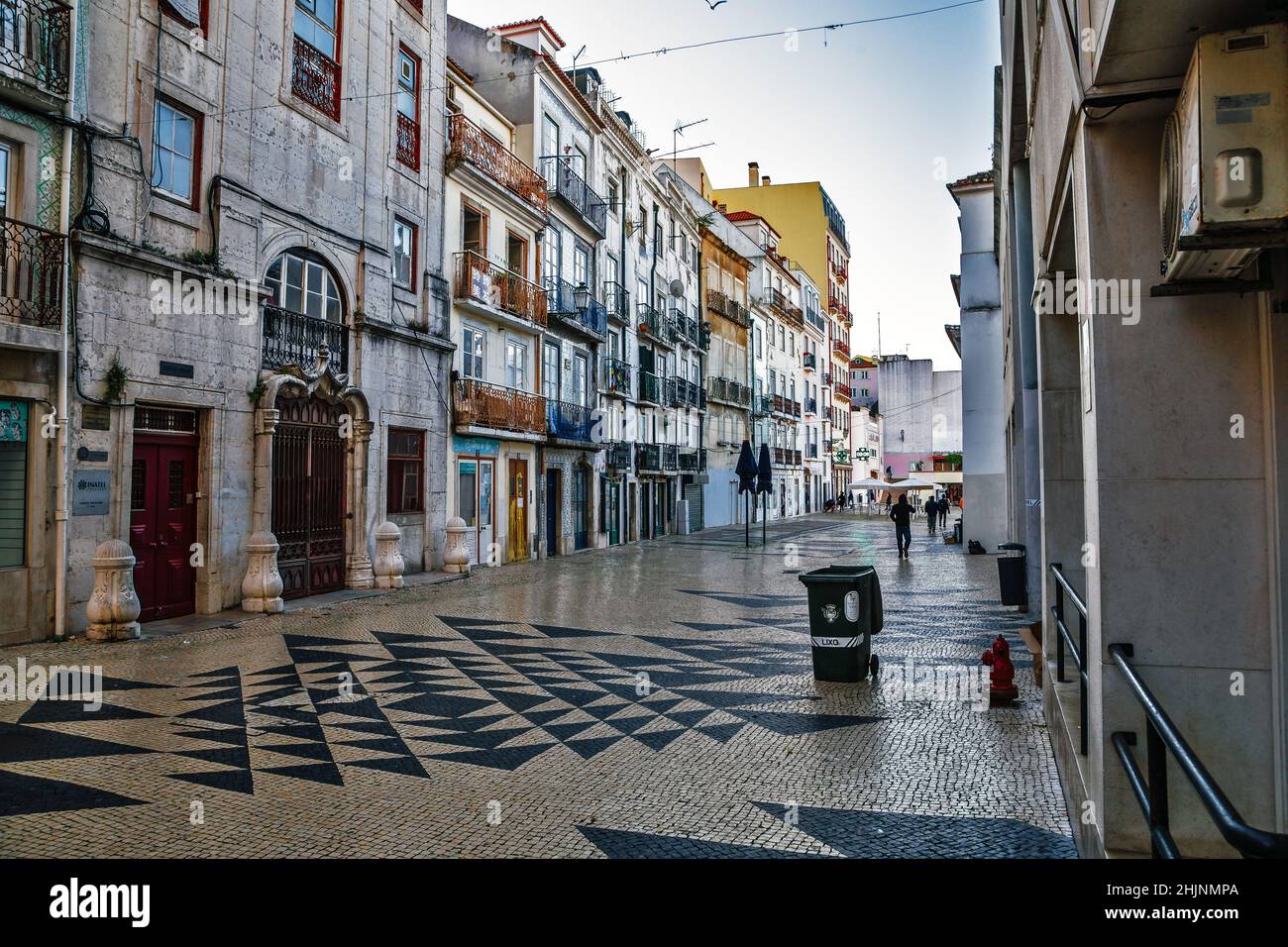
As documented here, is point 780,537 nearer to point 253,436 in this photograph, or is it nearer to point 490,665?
point 253,436

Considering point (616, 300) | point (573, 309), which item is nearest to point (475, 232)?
point (573, 309)

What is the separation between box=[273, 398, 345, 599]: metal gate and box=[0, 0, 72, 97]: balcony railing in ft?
17.2

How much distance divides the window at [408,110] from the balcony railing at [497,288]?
7.85 feet

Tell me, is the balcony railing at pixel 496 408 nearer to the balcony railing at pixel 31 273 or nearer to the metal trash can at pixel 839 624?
the balcony railing at pixel 31 273

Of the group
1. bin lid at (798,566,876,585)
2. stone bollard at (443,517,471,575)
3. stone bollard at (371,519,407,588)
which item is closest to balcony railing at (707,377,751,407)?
stone bollard at (443,517,471,575)

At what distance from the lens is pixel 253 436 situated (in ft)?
44.8

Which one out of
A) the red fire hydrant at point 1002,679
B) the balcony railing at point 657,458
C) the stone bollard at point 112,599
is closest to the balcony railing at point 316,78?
the stone bollard at point 112,599

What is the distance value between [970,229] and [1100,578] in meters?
21.2

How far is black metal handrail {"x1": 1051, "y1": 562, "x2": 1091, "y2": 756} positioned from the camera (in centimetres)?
437

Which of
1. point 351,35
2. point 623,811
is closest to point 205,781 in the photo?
point 623,811

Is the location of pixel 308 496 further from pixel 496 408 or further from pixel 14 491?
pixel 496 408

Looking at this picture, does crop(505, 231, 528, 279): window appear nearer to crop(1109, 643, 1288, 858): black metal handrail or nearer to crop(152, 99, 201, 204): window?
crop(152, 99, 201, 204): window

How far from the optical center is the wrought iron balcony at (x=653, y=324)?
33656 millimetres
